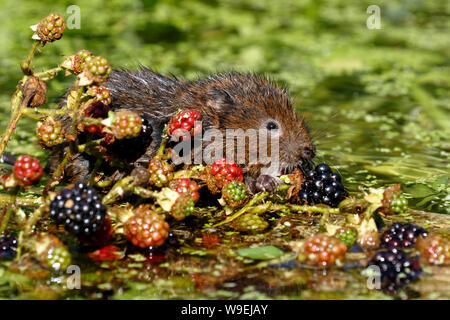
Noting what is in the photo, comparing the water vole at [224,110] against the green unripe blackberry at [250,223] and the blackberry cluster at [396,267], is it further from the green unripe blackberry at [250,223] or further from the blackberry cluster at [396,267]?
the blackberry cluster at [396,267]

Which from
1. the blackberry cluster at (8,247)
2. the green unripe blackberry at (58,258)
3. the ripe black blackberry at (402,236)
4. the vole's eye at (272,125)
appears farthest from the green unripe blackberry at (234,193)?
the blackberry cluster at (8,247)

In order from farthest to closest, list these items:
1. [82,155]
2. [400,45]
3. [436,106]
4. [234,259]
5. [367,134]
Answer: [400,45] → [436,106] → [367,134] → [82,155] → [234,259]

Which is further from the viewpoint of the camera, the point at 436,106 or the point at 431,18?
the point at 431,18

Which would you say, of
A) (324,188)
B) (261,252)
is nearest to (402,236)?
(324,188)

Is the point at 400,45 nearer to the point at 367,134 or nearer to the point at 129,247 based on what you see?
the point at 367,134

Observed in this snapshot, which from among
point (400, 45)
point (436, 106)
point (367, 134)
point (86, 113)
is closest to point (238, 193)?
point (86, 113)

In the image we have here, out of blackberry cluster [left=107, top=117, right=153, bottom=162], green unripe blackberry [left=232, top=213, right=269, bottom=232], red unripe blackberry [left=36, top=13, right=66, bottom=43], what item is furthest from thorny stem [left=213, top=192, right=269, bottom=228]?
red unripe blackberry [left=36, top=13, right=66, bottom=43]

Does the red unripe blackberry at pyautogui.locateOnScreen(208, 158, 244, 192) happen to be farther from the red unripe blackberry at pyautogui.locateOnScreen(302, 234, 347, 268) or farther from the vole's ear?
the red unripe blackberry at pyautogui.locateOnScreen(302, 234, 347, 268)
